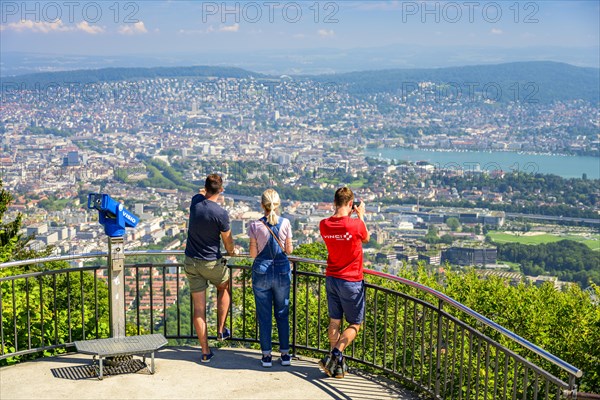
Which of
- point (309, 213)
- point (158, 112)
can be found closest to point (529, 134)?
point (158, 112)

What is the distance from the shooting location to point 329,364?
6.18 meters

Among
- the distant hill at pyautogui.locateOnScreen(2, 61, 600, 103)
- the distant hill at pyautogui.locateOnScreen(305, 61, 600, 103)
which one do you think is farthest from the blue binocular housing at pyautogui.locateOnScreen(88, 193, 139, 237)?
the distant hill at pyautogui.locateOnScreen(305, 61, 600, 103)

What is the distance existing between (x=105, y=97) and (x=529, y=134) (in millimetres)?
90020

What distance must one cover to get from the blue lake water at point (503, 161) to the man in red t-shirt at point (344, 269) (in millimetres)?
116363

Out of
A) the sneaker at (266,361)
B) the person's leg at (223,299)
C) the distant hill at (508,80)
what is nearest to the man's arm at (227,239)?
the person's leg at (223,299)

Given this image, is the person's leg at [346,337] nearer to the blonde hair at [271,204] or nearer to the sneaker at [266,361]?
the sneaker at [266,361]

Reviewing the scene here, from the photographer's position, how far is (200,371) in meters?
6.35

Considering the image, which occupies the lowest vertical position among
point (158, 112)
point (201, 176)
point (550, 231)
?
point (550, 231)

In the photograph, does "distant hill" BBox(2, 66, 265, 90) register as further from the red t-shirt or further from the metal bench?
the red t-shirt

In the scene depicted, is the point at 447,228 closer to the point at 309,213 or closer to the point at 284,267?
the point at 309,213

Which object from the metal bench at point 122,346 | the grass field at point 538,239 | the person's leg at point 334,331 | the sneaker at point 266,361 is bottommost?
the grass field at point 538,239

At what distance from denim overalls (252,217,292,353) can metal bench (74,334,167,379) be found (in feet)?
2.95

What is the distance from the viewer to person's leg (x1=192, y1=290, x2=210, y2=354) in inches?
257

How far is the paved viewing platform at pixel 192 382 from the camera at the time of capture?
5801 mm
